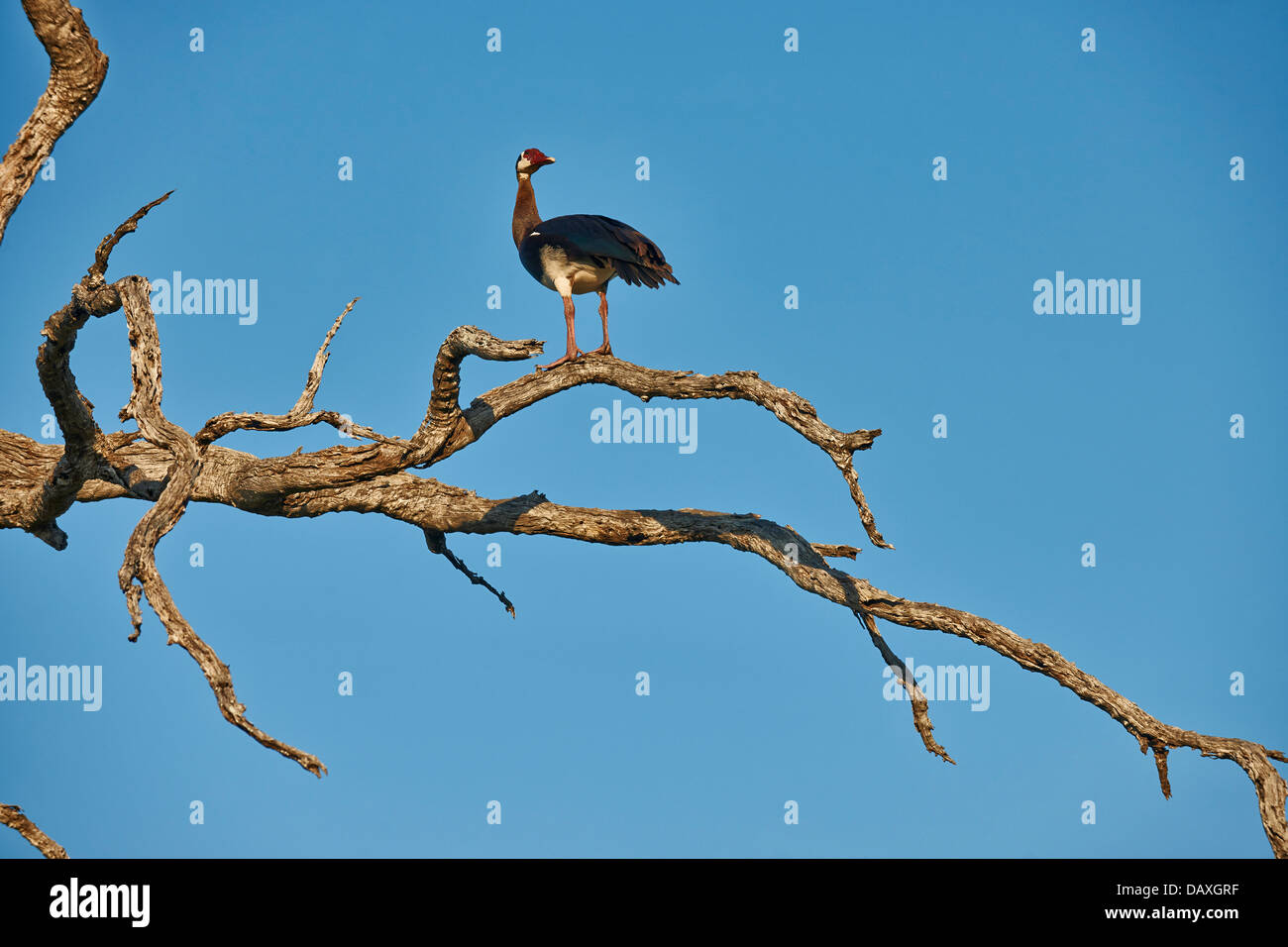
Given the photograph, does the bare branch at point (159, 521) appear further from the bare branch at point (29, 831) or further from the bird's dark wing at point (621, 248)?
the bird's dark wing at point (621, 248)

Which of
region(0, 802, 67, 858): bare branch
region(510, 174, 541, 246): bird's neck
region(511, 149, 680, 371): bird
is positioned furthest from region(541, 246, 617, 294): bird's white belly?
region(0, 802, 67, 858): bare branch

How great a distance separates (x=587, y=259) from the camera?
725 cm

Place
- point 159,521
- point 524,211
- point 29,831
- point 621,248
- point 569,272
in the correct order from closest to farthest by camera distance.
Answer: point 159,521
point 29,831
point 621,248
point 569,272
point 524,211

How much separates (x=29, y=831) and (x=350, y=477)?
2.77 m

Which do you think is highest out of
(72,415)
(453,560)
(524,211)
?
(524,211)

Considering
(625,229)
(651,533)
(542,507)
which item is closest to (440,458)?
(542,507)

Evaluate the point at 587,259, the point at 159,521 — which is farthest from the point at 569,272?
the point at 159,521

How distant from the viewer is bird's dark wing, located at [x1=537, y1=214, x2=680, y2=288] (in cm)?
710

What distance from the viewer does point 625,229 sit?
723 cm

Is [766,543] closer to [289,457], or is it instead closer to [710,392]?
[710,392]

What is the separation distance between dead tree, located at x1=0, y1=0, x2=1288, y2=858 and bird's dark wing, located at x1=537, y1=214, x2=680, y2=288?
639 mm

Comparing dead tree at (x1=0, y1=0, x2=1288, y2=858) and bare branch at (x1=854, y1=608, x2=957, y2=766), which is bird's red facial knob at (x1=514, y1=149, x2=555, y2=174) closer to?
dead tree at (x1=0, y1=0, x2=1288, y2=858)

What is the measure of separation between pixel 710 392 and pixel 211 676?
10.8ft

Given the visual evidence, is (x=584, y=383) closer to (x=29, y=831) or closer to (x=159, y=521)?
(x=159, y=521)
